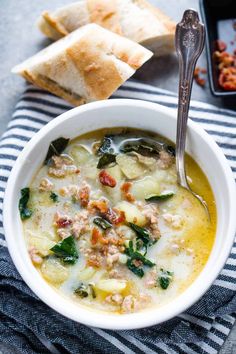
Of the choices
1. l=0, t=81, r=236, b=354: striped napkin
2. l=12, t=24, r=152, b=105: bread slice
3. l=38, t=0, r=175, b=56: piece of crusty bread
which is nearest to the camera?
l=0, t=81, r=236, b=354: striped napkin

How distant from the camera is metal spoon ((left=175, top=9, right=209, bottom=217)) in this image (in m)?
2.86

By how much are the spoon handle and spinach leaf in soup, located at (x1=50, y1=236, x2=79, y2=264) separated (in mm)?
607

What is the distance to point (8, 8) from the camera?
405 cm

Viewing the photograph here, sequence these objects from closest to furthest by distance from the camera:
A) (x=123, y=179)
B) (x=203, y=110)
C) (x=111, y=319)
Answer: (x=111, y=319)
(x=123, y=179)
(x=203, y=110)

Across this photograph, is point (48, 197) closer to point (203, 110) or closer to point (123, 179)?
point (123, 179)

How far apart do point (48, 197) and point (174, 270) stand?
27.6 inches

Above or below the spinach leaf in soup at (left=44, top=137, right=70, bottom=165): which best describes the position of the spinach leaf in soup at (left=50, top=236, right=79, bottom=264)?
below

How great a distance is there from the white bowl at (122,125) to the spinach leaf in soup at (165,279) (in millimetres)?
85

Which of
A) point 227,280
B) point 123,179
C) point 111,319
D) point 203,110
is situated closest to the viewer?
point 111,319

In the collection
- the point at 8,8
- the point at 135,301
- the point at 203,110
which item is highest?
the point at 8,8

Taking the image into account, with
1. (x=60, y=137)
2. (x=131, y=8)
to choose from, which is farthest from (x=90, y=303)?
(x=131, y=8)

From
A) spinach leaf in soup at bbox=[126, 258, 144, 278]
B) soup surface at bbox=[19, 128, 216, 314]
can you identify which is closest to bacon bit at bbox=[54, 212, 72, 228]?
soup surface at bbox=[19, 128, 216, 314]

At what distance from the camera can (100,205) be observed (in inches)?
121

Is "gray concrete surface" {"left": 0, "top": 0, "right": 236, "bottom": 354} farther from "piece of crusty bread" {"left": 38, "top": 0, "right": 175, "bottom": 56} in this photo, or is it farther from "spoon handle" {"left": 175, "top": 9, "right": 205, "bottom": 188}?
"spoon handle" {"left": 175, "top": 9, "right": 205, "bottom": 188}
